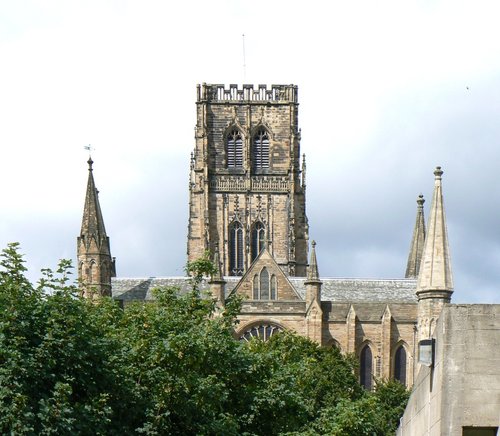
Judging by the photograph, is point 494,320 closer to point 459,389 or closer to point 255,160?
point 459,389

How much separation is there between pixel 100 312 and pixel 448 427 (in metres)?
22.9

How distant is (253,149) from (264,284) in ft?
46.8

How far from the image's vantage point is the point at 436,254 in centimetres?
7062

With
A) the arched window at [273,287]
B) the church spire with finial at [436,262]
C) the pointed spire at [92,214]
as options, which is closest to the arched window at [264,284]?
the arched window at [273,287]

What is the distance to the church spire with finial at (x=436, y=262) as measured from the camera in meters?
70.4

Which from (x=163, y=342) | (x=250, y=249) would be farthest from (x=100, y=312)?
(x=250, y=249)

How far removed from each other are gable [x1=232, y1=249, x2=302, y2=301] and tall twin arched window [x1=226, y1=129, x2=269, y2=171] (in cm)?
1138

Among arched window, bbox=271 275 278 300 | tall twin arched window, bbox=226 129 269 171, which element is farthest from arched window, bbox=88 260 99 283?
tall twin arched window, bbox=226 129 269 171

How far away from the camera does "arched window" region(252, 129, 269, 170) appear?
126m

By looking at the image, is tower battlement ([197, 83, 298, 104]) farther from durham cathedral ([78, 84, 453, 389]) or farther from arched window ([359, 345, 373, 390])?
arched window ([359, 345, 373, 390])

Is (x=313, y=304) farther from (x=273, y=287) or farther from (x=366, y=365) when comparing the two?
(x=366, y=365)

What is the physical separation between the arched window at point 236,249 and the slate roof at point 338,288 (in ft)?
10.0

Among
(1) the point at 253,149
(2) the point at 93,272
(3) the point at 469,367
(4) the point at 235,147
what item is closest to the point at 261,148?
(1) the point at 253,149

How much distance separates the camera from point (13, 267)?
4441 cm
